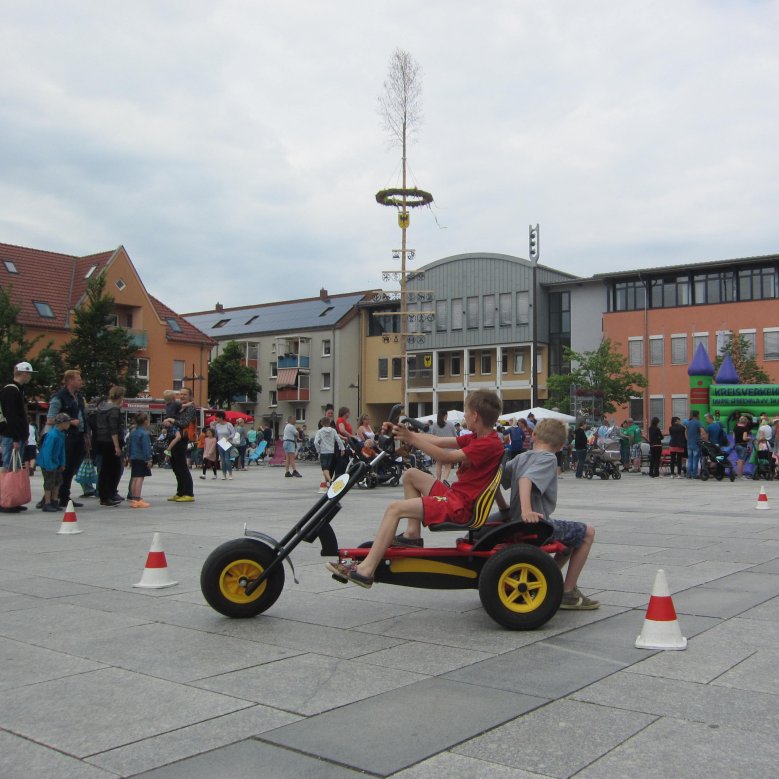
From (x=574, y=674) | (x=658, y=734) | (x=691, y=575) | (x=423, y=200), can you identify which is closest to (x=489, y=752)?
(x=658, y=734)

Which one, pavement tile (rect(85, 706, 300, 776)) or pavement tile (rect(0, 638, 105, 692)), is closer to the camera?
pavement tile (rect(85, 706, 300, 776))

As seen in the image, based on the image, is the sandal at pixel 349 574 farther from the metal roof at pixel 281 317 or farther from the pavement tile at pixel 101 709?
the metal roof at pixel 281 317

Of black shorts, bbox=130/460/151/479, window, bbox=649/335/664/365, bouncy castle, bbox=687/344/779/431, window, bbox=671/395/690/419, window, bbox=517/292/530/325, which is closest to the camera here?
black shorts, bbox=130/460/151/479

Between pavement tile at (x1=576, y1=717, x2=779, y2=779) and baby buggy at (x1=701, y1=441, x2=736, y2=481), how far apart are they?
72.3ft

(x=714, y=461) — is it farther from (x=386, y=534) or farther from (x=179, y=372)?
(x=179, y=372)

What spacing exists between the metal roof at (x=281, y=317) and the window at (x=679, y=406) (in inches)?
1111

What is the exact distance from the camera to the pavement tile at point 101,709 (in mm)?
3590

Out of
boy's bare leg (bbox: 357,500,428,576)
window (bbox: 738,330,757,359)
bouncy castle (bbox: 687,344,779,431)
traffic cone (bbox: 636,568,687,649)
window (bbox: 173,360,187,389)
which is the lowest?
traffic cone (bbox: 636,568,687,649)

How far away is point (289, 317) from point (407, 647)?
244 feet

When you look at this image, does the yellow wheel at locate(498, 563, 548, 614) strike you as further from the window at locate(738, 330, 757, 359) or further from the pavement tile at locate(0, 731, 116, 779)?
the window at locate(738, 330, 757, 359)

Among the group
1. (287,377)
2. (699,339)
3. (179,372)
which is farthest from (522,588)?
(287,377)

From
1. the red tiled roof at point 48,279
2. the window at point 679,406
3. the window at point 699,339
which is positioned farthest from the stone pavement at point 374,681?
the red tiled roof at point 48,279

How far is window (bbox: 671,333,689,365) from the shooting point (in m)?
55.4

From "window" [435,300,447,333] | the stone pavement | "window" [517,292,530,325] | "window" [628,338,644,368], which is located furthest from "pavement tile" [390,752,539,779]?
"window" [435,300,447,333]
